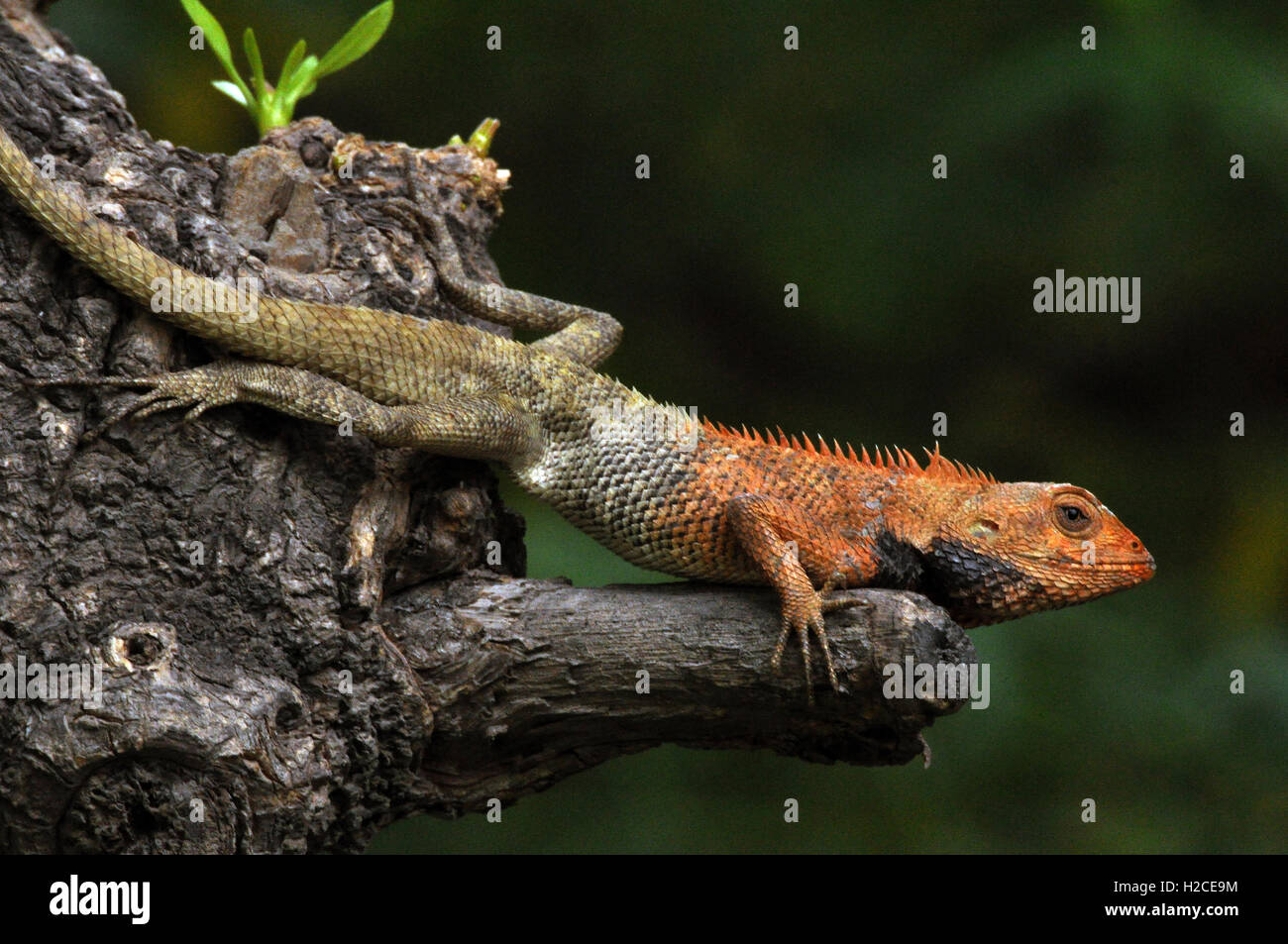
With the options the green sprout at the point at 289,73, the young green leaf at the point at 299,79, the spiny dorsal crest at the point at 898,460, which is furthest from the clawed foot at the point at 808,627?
the young green leaf at the point at 299,79

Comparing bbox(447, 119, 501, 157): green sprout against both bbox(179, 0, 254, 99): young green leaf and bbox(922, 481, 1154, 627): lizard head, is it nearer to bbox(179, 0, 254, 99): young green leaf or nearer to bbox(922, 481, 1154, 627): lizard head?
bbox(179, 0, 254, 99): young green leaf

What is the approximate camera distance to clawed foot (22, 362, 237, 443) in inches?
158

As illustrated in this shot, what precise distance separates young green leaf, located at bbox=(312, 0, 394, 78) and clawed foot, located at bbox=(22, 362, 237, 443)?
7.87 feet

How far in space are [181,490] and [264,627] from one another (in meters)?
0.54

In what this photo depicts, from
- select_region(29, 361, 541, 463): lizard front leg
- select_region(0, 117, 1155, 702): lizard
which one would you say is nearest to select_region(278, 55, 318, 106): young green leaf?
select_region(0, 117, 1155, 702): lizard

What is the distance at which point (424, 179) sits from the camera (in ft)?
18.1

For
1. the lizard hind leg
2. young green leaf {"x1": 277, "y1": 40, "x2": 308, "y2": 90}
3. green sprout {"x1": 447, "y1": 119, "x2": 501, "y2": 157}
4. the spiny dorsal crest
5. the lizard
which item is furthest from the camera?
green sprout {"x1": 447, "y1": 119, "x2": 501, "y2": 157}

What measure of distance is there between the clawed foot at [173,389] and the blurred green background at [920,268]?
8.14ft

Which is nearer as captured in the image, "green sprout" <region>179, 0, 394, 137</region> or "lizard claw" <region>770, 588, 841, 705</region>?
"lizard claw" <region>770, 588, 841, 705</region>

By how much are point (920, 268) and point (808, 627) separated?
391cm

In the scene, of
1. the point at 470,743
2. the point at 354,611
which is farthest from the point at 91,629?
the point at 470,743

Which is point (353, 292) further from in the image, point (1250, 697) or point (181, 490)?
point (1250, 697)

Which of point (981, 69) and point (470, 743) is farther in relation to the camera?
point (981, 69)

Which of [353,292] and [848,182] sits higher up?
[848,182]
